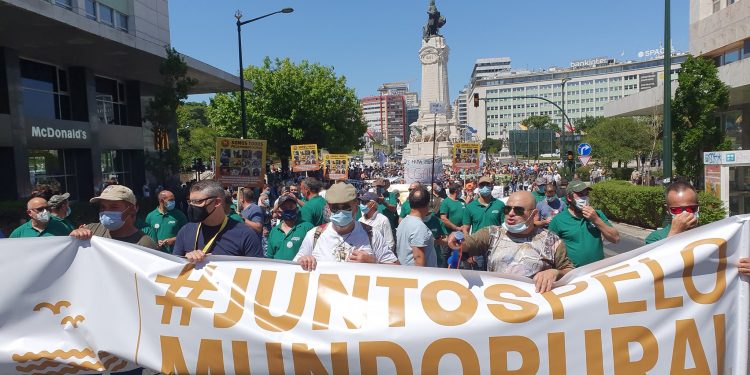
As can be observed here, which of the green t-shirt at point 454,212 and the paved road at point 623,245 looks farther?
the paved road at point 623,245

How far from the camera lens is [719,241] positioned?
10.6 ft

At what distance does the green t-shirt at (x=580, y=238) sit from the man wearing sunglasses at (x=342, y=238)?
1.90 metres

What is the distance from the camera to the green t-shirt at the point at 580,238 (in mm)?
5195

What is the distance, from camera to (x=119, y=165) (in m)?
23.9

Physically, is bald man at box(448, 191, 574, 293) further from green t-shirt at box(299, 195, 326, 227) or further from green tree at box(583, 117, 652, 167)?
Result: green tree at box(583, 117, 652, 167)

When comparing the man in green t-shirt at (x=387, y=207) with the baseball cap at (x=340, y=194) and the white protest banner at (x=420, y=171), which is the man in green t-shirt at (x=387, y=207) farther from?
the baseball cap at (x=340, y=194)

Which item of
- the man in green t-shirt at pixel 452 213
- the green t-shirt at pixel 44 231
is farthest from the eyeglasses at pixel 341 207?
the man in green t-shirt at pixel 452 213

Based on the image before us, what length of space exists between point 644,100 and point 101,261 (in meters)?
28.7

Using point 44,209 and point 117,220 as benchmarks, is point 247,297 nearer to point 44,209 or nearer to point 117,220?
point 117,220

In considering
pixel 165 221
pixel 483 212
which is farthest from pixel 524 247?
pixel 165 221

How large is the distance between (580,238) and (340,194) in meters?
2.42

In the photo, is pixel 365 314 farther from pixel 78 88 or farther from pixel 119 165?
pixel 119 165

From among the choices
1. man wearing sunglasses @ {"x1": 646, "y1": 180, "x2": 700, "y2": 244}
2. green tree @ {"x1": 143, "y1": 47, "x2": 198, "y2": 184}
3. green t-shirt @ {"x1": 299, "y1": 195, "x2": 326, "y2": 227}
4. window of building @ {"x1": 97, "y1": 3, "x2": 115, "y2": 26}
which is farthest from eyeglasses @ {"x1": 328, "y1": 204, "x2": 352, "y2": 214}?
window of building @ {"x1": 97, "y1": 3, "x2": 115, "y2": 26}

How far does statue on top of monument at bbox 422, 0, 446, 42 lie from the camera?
7544 centimetres
